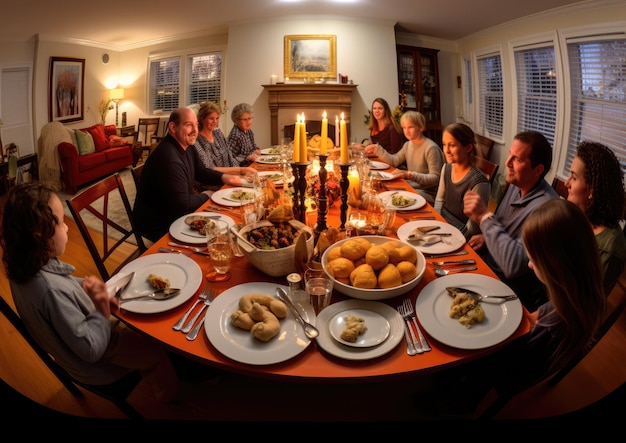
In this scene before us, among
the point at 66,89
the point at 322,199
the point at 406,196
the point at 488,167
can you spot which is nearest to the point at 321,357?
the point at 322,199

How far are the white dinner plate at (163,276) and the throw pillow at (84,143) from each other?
2.95 m

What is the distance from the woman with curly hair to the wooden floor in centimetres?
54

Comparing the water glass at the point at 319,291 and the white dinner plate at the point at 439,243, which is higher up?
the white dinner plate at the point at 439,243

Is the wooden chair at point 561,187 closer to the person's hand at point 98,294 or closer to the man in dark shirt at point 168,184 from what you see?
the man in dark shirt at point 168,184

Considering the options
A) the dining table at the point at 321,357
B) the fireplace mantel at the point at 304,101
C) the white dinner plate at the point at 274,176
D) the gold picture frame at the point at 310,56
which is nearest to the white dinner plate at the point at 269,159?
the white dinner plate at the point at 274,176

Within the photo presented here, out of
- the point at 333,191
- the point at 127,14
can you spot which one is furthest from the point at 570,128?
the point at 127,14

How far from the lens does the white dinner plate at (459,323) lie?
77 centimetres

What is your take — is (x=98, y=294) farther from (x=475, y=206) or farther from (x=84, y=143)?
(x=84, y=143)

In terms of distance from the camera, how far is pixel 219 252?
3.38 ft

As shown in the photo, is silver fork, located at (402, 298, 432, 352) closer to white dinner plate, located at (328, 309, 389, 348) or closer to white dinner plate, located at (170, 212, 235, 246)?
white dinner plate, located at (328, 309, 389, 348)

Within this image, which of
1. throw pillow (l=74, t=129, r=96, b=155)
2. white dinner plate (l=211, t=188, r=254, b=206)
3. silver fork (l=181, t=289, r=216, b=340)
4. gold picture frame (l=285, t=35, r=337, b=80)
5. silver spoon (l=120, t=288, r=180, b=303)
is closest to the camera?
silver fork (l=181, t=289, r=216, b=340)

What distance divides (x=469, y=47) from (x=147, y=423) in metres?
5.15

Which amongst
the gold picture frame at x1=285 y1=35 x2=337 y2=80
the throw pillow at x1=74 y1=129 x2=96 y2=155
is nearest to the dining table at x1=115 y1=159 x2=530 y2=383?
the throw pillow at x1=74 y1=129 x2=96 y2=155

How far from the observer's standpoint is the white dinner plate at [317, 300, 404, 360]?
731 mm
